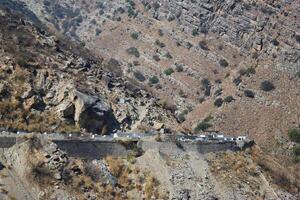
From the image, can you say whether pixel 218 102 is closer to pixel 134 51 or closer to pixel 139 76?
pixel 139 76

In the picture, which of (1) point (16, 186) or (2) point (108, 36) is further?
(2) point (108, 36)

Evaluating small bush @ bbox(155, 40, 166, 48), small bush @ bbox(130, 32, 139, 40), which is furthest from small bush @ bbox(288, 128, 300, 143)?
small bush @ bbox(130, 32, 139, 40)

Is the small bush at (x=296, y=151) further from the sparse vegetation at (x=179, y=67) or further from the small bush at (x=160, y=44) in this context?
the small bush at (x=160, y=44)

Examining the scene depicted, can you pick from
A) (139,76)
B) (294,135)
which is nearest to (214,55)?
(139,76)

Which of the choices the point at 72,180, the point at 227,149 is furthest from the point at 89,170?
the point at 227,149

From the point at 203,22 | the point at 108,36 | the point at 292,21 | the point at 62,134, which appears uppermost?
the point at 62,134

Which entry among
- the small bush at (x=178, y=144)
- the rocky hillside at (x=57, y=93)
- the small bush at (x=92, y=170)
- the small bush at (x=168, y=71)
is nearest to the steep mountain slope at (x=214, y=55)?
the small bush at (x=168, y=71)

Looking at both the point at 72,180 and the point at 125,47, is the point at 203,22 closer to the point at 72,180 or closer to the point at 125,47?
the point at 125,47

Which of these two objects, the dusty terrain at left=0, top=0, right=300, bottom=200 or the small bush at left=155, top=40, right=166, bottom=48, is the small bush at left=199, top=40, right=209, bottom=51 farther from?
the small bush at left=155, top=40, right=166, bottom=48
